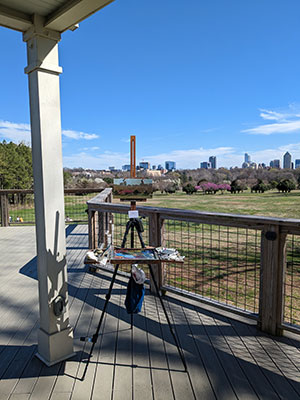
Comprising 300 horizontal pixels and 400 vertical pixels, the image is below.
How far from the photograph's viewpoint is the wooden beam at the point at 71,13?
158 centimetres

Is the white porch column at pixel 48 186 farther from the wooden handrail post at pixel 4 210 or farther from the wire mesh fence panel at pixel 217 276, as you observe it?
the wooden handrail post at pixel 4 210

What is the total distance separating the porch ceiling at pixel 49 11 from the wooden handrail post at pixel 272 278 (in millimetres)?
2013

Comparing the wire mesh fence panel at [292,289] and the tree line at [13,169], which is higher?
the tree line at [13,169]

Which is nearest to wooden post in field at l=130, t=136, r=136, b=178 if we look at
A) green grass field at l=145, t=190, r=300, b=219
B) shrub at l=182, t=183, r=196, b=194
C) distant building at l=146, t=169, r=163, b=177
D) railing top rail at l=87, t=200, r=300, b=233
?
distant building at l=146, t=169, r=163, b=177

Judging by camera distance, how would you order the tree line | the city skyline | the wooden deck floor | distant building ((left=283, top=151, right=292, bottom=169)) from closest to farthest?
the wooden deck floor → the city skyline → the tree line → distant building ((left=283, top=151, right=292, bottom=169))

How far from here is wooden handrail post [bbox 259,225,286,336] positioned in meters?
2.24

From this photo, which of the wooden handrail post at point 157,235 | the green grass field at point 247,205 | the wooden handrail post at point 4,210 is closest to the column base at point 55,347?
the wooden handrail post at point 157,235

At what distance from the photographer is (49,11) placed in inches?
68.3

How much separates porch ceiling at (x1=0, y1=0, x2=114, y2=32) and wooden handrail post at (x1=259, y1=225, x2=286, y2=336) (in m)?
2.01

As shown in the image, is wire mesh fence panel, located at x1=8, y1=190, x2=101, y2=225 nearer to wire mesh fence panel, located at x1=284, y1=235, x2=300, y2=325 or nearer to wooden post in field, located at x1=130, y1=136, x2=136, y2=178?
wire mesh fence panel, located at x1=284, y1=235, x2=300, y2=325

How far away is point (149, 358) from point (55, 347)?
683 millimetres

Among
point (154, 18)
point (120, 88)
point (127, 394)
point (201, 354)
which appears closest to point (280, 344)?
point (201, 354)

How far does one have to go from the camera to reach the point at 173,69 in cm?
2219

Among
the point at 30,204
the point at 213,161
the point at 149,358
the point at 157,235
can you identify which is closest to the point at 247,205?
the point at 30,204
